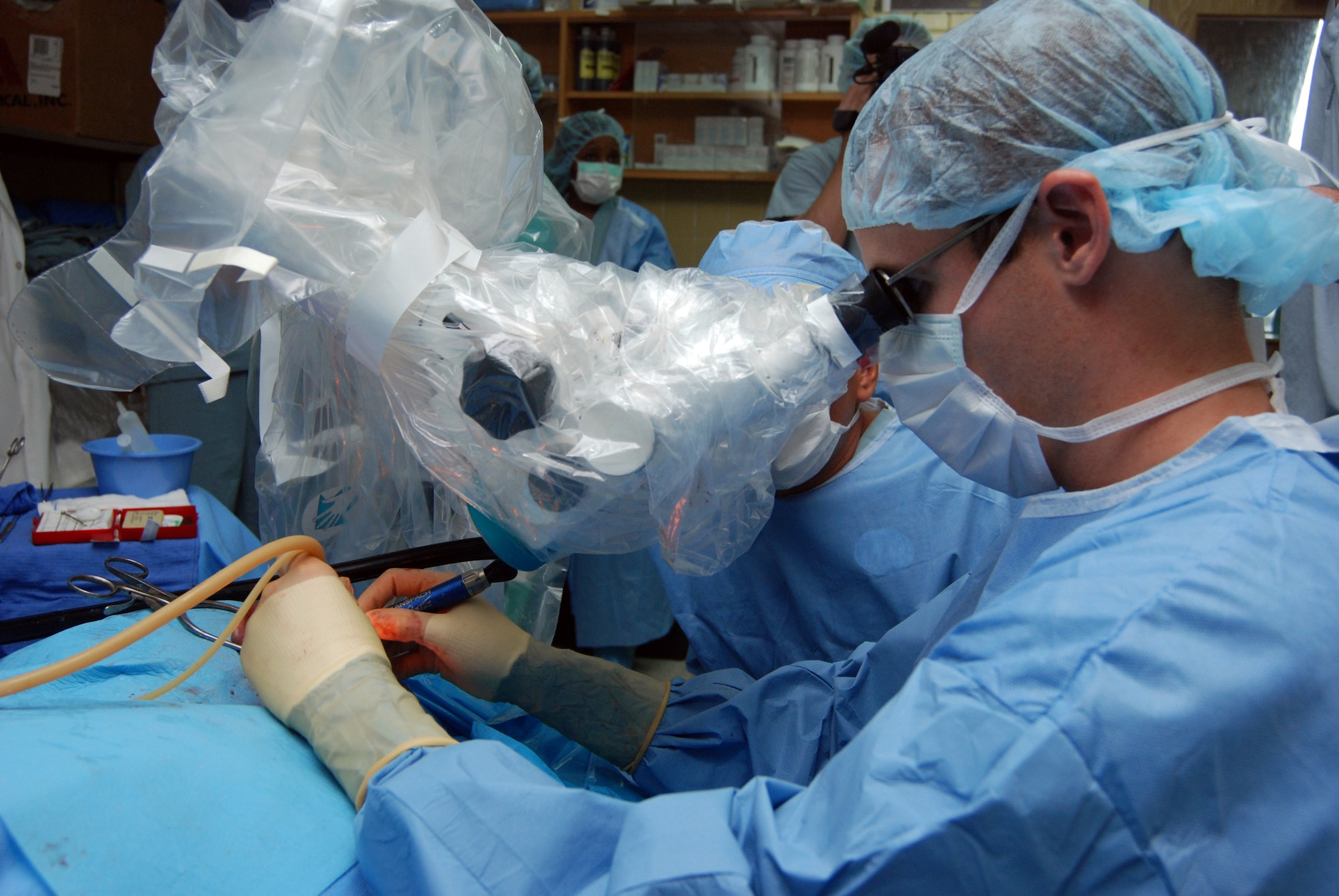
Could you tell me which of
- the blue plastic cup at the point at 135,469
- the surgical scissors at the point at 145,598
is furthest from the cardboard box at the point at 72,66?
the surgical scissors at the point at 145,598

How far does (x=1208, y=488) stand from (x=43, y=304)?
1089mm

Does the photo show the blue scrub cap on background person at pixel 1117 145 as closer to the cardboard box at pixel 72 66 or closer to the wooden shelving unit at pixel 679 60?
the cardboard box at pixel 72 66

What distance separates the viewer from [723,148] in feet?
11.9

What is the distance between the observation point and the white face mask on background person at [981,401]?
2.40 feet

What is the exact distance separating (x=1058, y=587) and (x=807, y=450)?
21.3 inches

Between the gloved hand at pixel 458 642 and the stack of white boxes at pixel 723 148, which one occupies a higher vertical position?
the stack of white boxes at pixel 723 148

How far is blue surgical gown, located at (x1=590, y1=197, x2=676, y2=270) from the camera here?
3236mm

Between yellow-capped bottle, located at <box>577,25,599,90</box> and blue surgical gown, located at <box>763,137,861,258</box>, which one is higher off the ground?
yellow-capped bottle, located at <box>577,25,599,90</box>

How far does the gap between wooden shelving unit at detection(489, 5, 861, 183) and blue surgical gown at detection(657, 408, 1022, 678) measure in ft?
8.32

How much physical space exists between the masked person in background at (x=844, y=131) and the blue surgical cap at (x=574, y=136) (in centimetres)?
67

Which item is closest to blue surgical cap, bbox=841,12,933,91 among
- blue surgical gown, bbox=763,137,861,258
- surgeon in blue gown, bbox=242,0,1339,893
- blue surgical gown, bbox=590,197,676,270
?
blue surgical gown, bbox=763,137,861,258

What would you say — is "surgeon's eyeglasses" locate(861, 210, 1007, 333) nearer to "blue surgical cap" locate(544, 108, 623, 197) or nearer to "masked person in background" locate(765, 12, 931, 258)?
"masked person in background" locate(765, 12, 931, 258)

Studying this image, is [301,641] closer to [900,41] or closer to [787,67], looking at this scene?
[900,41]

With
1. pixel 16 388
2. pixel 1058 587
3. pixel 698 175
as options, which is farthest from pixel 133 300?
pixel 698 175
